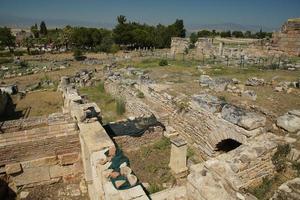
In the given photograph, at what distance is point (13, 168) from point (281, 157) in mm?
6423

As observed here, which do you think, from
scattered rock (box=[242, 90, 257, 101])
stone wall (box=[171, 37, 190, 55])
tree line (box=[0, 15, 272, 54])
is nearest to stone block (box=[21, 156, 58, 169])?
scattered rock (box=[242, 90, 257, 101])

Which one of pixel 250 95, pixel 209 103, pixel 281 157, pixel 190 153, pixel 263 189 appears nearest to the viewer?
pixel 263 189

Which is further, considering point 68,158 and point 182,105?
point 182,105

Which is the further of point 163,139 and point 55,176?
point 163,139

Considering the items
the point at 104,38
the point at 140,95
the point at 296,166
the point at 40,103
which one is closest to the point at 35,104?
the point at 40,103

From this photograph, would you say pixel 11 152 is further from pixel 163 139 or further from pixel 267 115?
pixel 267 115

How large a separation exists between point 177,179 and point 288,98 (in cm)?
589

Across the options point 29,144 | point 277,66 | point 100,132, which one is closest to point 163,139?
point 100,132

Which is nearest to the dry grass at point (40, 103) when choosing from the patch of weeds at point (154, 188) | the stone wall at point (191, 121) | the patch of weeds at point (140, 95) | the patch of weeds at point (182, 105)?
the patch of weeds at point (140, 95)

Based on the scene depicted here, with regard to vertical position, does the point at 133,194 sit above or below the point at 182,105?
below

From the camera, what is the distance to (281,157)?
5.25m

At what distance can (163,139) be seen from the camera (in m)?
8.65

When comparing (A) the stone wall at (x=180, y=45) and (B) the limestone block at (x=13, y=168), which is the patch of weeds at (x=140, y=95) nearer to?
(B) the limestone block at (x=13, y=168)

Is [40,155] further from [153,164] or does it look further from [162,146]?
[162,146]
